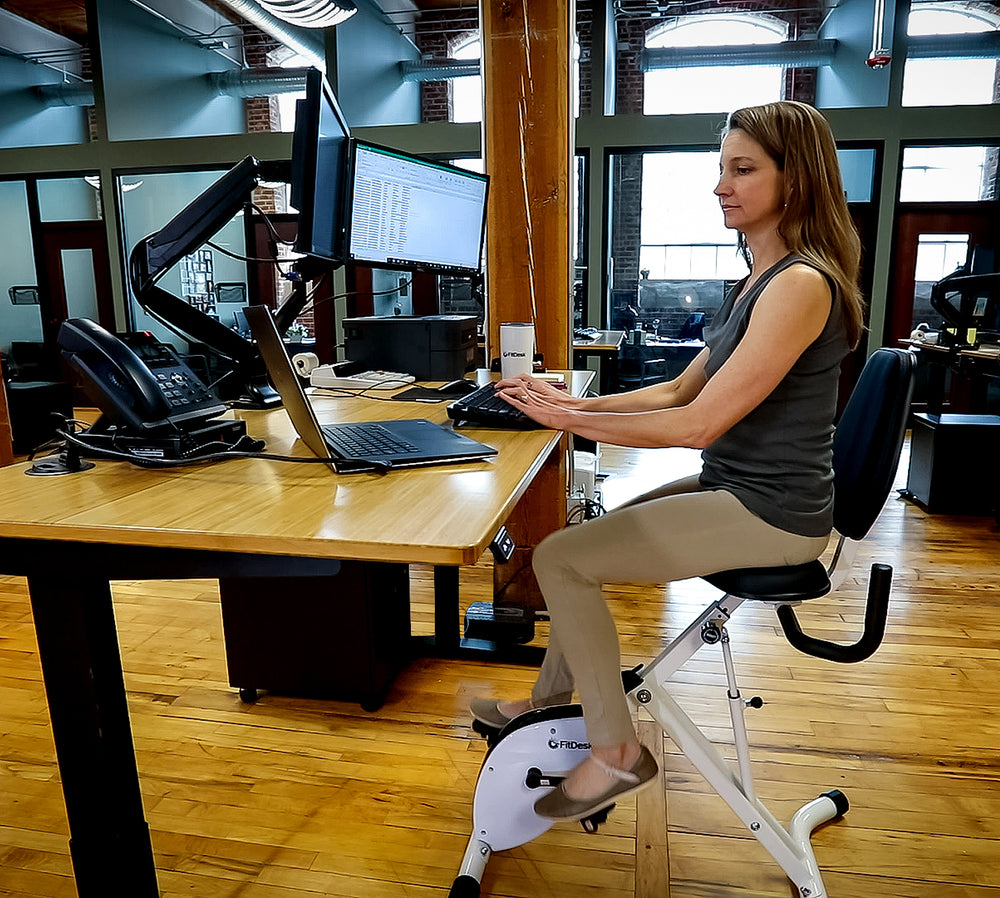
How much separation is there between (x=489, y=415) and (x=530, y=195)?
127 centimetres

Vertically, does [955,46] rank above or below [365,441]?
above

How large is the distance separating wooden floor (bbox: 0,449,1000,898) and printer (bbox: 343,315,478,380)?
0.89m

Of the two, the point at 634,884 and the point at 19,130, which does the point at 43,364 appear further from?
the point at 634,884

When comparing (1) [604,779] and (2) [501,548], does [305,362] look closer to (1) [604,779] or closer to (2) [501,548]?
(2) [501,548]

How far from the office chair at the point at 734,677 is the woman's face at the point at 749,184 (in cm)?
34

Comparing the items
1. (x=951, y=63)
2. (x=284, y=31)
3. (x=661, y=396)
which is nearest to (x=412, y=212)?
(x=661, y=396)

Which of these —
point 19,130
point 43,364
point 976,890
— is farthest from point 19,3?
point 976,890

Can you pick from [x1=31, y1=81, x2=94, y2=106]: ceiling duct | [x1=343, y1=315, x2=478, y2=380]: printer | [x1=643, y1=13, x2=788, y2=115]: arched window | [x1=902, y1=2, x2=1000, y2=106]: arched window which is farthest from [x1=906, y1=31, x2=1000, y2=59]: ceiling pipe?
[x1=31, y1=81, x2=94, y2=106]: ceiling duct

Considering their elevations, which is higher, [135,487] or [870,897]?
[135,487]

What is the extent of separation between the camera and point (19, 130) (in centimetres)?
795

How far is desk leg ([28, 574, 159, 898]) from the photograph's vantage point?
1.02 m

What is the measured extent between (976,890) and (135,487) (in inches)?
64.4

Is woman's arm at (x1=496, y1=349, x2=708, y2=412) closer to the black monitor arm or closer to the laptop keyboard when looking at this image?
the laptop keyboard

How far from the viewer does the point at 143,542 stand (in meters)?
0.88
